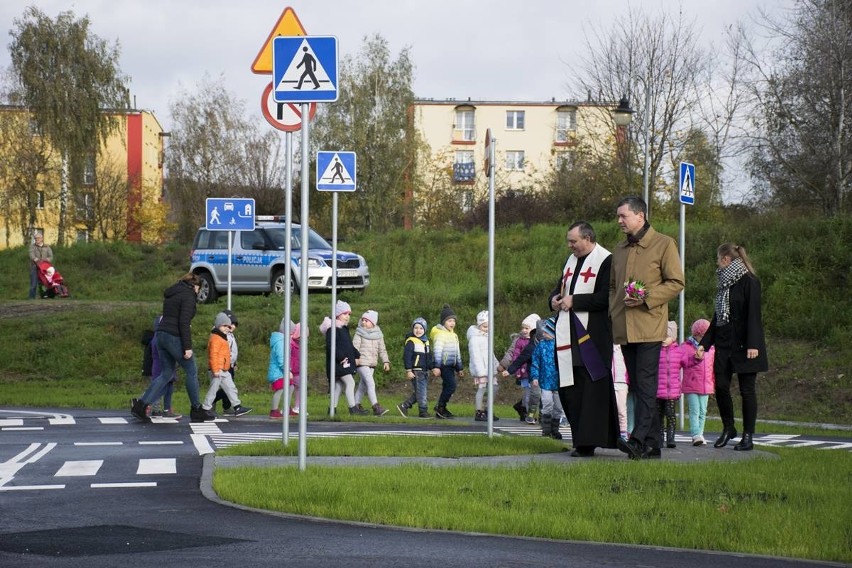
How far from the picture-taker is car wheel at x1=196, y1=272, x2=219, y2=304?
34594mm

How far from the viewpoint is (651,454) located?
37.8ft

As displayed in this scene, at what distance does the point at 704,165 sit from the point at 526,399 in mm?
34105

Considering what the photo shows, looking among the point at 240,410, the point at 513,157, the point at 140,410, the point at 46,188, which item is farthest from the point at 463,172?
the point at 140,410

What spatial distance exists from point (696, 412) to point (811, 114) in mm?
24758

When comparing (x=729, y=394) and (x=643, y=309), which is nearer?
(x=643, y=309)

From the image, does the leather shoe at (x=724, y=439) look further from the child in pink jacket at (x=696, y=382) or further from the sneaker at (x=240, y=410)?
the sneaker at (x=240, y=410)

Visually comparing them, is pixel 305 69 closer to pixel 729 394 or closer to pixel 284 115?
pixel 284 115

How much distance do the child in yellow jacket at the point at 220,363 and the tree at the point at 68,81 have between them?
37.8m

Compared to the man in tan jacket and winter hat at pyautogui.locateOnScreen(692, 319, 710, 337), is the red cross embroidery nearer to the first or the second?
the man in tan jacket

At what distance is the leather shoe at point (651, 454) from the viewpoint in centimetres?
1145

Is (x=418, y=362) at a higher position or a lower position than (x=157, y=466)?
higher

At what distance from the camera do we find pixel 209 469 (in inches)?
429

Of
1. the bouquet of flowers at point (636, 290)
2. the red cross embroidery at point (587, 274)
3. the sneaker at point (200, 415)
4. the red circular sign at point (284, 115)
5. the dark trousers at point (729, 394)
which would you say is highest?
the red circular sign at point (284, 115)

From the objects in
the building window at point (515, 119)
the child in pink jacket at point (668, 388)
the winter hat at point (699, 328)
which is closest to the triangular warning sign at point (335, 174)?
the winter hat at point (699, 328)
